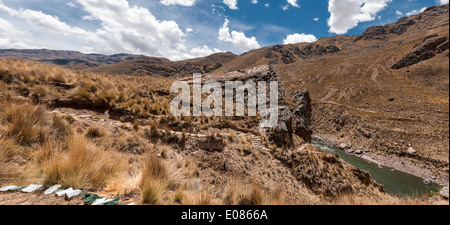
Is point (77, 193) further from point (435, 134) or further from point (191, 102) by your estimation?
point (191, 102)

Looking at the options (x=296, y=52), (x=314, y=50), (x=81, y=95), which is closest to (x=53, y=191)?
(x=81, y=95)

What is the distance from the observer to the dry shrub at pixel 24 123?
10.2ft

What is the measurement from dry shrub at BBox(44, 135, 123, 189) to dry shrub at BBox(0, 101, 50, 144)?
138 cm

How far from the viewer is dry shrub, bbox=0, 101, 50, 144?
10.2 ft

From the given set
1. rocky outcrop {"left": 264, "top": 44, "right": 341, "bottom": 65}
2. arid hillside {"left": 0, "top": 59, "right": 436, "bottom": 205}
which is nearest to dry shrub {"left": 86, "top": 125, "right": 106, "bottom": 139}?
arid hillside {"left": 0, "top": 59, "right": 436, "bottom": 205}

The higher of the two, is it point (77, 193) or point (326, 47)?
point (326, 47)

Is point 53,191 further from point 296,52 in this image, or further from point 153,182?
point 296,52

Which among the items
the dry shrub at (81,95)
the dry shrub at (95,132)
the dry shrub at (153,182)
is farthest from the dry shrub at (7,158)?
Result: the dry shrub at (81,95)

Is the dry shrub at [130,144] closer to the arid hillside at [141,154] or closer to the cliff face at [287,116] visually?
the arid hillside at [141,154]

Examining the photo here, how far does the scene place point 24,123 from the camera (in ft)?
10.7
